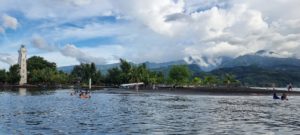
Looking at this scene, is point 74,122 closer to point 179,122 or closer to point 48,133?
point 48,133

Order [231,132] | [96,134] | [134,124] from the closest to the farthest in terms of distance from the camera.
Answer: [96,134], [231,132], [134,124]

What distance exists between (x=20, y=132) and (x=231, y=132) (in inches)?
849

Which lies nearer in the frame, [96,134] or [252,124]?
[96,134]

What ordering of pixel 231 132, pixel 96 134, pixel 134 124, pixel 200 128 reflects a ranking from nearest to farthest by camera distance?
1. pixel 96 134
2. pixel 231 132
3. pixel 200 128
4. pixel 134 124

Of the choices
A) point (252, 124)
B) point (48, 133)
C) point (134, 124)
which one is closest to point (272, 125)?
point (252, 124)

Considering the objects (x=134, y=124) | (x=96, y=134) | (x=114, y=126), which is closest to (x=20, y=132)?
(x=96, y=134)

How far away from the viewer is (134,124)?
47.3 m

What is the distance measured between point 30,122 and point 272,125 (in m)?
29.8

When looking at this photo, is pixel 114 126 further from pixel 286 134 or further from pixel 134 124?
pixel 286 134

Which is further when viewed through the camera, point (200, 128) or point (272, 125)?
point (272, 125)

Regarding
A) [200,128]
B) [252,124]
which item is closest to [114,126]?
[200,128]

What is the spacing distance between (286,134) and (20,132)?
88.9ft

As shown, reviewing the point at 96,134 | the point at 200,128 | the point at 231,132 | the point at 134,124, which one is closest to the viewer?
the point at 96,134

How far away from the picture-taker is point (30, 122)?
4828 centimetres
